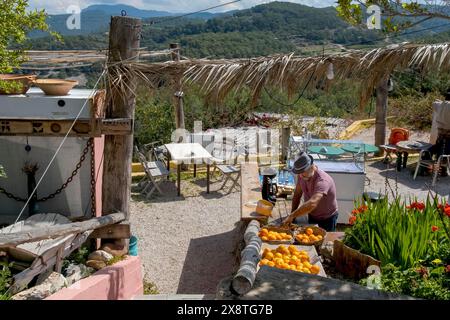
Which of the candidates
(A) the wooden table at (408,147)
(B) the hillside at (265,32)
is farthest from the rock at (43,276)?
(B) the hillside at (265,32)

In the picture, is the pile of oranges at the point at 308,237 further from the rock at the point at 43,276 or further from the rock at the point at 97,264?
the rock at the point at 43,276

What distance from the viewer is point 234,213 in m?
8.79

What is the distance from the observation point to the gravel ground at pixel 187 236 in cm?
632

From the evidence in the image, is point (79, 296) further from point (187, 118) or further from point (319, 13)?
point (319, 13)

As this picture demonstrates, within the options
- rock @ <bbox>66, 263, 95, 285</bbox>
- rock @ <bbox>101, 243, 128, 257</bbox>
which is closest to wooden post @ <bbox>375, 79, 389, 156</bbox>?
rock @ <bbox>101, 243, 128, 257</bbox>

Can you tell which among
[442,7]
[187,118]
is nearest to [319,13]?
[187,118]

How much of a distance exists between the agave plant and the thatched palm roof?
1.29 m

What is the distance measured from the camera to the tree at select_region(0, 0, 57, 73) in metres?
4.47

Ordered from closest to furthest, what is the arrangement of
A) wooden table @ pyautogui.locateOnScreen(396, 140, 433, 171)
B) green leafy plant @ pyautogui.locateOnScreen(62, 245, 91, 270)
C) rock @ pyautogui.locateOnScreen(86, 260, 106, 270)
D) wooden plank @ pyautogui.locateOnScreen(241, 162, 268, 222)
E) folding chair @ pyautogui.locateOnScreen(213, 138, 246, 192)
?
1. rock @ pyautogui.locateOnScreen(86, 260, 106, 270)
2. green leafy plant @ pyautogui.locateOnScreen(62, 245, 91, 270)
3. wooden plank @ pyautogui.locateOnScreen(241, 162, 268, 222)
4. folding chair @ pyautogui.locateOnScreen(213, 138, 246, 192)
5. wooden table @ pyautogui.locateOnScreen(396, 140, 433, 171)

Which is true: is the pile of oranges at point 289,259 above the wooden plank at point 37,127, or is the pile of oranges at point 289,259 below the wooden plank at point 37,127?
below

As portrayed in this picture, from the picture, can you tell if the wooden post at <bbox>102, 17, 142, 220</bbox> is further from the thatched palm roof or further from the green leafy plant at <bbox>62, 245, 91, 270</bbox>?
the green leafy plant at <bbox>62, 245, 91, 270</bbox>

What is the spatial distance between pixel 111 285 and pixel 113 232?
2.25 feet

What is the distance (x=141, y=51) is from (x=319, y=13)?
58.2 metres

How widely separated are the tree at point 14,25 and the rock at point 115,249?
82.8 inches
